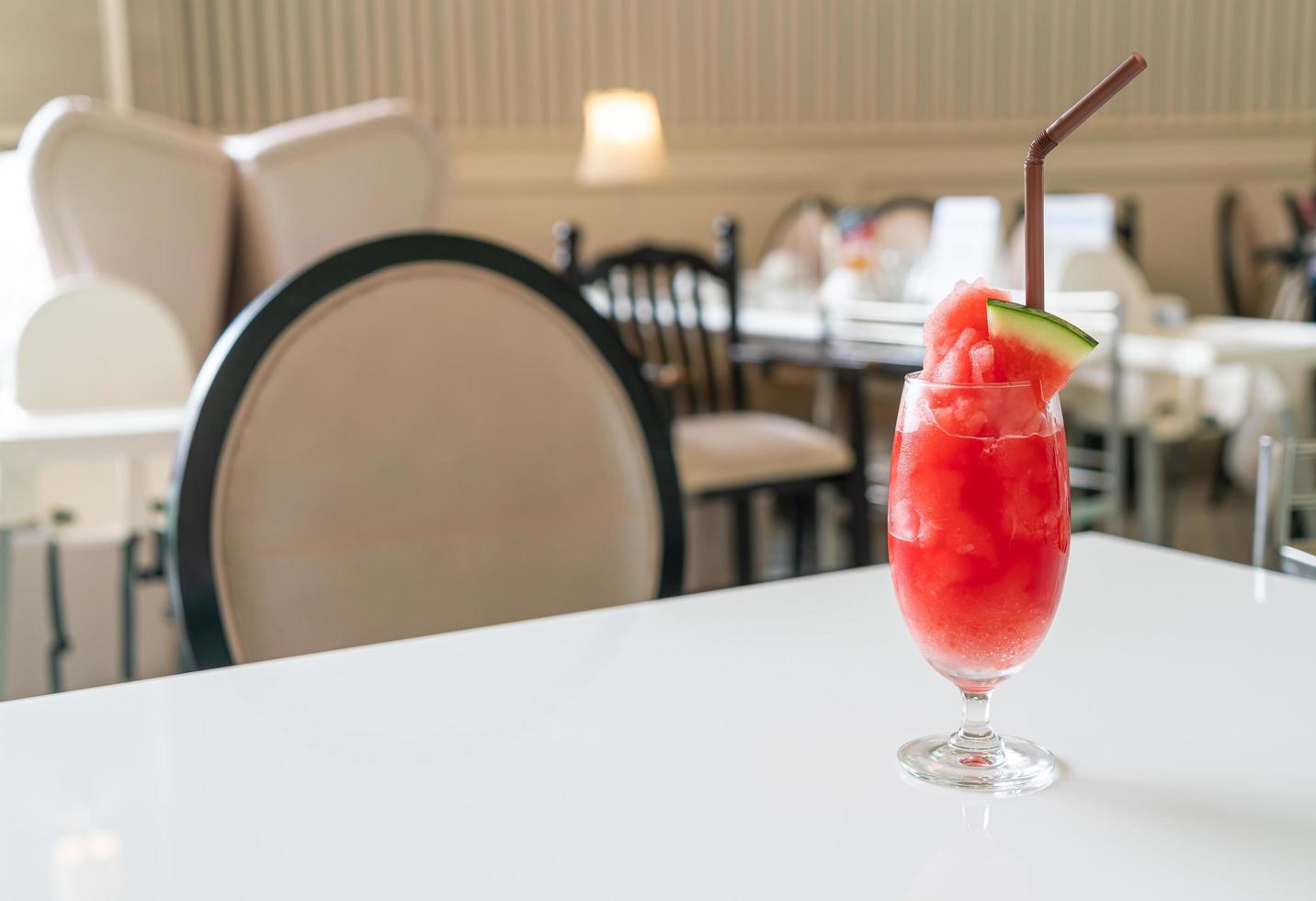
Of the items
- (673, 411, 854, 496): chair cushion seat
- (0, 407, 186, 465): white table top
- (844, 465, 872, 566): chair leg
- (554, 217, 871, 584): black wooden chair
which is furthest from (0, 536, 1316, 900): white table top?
(844, 465, 872, 566): chair leg

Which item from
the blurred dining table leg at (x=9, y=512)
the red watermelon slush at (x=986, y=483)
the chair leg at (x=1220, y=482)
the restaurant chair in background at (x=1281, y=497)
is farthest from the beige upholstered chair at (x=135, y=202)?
the chair leg at (x=1220, y=482)

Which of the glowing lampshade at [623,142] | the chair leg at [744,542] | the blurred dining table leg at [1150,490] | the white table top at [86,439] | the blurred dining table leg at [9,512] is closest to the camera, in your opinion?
the white table top at [86,439]

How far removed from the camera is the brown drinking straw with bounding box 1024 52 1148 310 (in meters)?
→ 0.47

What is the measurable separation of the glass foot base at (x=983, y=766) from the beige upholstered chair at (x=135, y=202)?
1.83m

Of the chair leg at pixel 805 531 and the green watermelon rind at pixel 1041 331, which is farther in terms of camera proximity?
the chair leg at pixel 805 531

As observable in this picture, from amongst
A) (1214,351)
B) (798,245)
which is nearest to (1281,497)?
(1214,351)

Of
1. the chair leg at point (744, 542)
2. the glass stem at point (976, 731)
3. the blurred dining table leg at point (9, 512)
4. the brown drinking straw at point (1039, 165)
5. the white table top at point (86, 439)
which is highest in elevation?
the brown drinking straw at point (1039, 165)

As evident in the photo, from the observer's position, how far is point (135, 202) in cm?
208

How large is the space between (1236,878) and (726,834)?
15 cm

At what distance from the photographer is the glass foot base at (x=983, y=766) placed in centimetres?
47

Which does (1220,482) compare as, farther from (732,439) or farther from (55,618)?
(55,618)

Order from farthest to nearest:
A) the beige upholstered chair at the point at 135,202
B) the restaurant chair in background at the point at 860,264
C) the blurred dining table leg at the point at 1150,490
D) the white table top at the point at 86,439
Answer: the restaurant chair in background at the point at 860,264, the blurred dining table leg at the point at 1150,490, the beige upholstered chair at the point at 135,202, the white table top at the point at 86,439

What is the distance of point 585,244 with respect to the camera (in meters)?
5.41

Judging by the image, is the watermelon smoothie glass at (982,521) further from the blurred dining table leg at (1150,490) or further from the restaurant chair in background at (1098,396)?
the blurred dining table leg at (1150,490)
